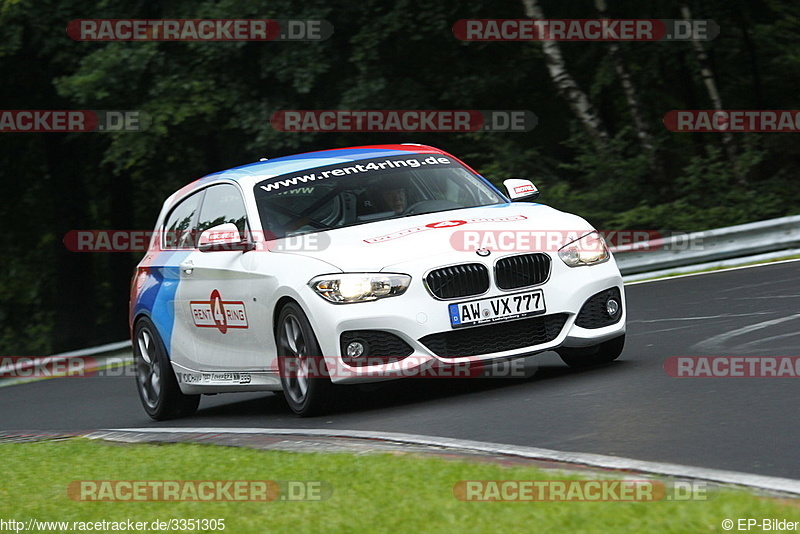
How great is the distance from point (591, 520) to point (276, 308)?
14.3 ft

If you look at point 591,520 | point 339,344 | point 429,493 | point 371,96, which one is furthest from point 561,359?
point 371,96

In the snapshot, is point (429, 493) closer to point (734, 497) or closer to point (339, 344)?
point (734, 497)

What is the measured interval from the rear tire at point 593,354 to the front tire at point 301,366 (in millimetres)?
1787

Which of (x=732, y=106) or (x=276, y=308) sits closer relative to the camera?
(x=276, y=308)

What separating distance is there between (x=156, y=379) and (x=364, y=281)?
297 centimetres

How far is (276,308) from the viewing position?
907 cm

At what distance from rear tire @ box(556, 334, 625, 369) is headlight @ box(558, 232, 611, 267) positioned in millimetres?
668

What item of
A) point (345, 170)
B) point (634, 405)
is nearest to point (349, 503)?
point (634, 405)

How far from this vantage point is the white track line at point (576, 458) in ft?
18.0

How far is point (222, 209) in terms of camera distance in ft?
33.9

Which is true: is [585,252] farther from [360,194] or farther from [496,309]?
[360,194]

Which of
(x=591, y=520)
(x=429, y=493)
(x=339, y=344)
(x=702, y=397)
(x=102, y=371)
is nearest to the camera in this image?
(x=591, y=520)
